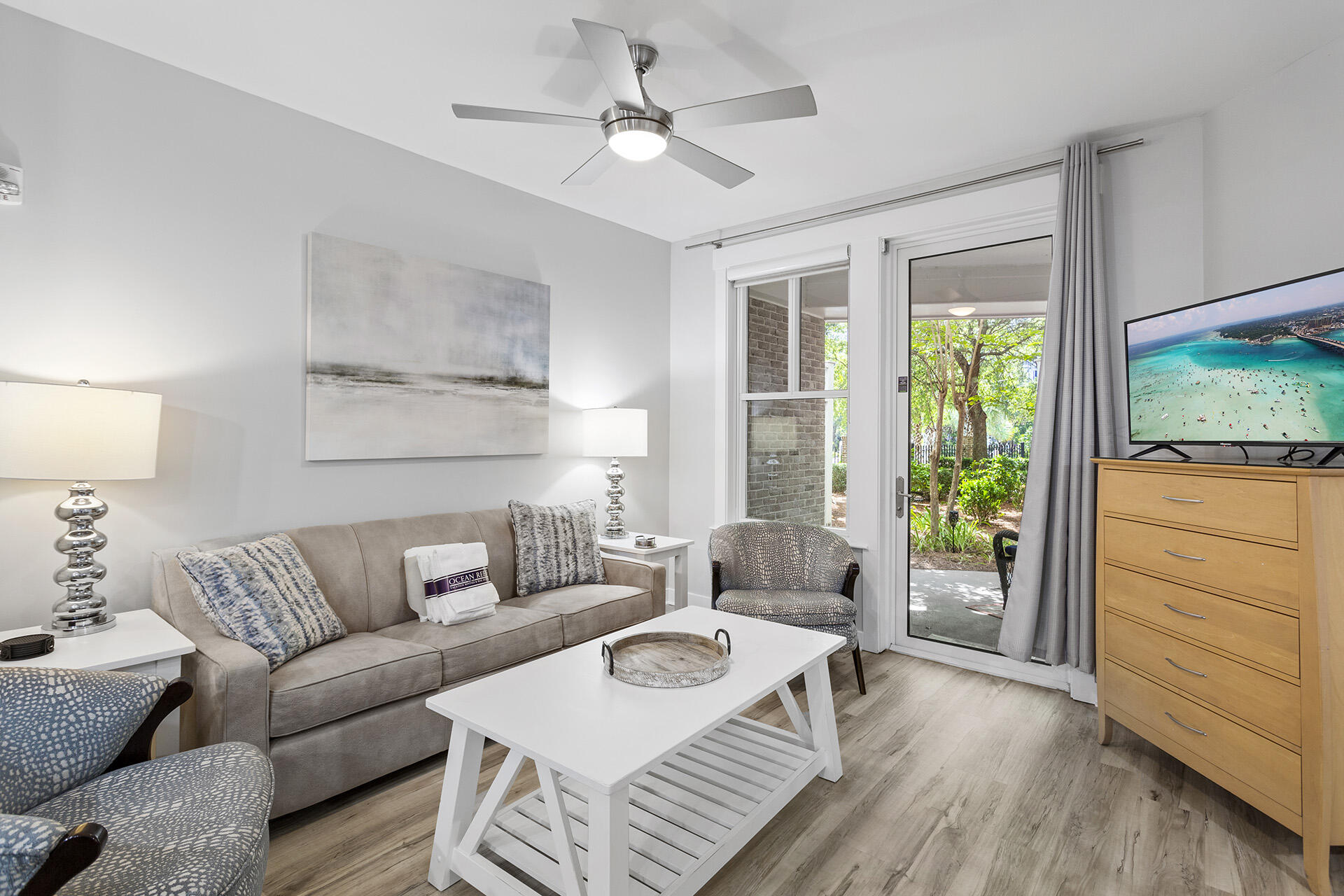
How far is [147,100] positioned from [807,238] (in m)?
3.07

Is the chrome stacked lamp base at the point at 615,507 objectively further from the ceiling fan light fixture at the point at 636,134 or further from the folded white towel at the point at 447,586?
the ceiling fan light fixture at the point at 636,134

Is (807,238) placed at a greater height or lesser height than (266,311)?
greater

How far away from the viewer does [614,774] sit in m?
1.44

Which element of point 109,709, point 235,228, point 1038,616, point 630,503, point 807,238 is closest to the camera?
point 109,709

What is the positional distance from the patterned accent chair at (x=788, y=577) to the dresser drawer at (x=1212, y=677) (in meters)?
1.06

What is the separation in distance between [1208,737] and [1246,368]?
3.87 feet

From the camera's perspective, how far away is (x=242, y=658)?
1958mm

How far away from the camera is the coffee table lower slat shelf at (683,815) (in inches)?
67.6

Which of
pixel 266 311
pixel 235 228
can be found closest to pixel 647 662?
pixel 266 311

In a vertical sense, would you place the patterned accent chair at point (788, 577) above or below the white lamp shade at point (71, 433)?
below

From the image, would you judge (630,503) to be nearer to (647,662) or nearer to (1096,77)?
(647,662)

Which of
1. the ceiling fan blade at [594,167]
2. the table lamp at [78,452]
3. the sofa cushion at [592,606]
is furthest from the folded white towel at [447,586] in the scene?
the ceiling fan blade at [594,167]

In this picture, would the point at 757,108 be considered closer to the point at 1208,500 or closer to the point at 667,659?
the point at 667,659

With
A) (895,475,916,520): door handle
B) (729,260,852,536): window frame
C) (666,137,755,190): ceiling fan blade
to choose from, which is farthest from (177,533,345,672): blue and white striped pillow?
(895,475,916,520): door handle
